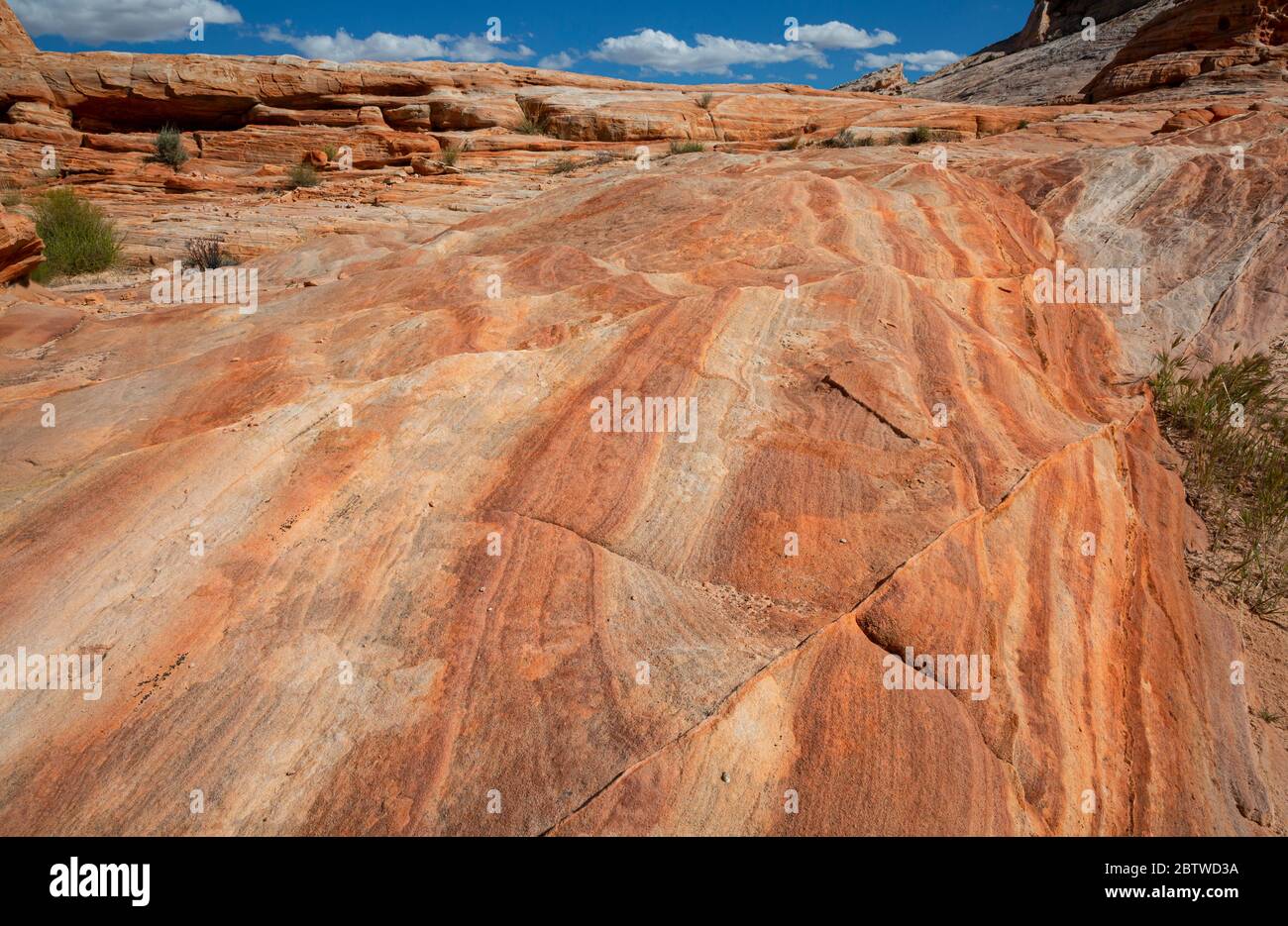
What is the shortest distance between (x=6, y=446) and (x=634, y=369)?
386 centimetres

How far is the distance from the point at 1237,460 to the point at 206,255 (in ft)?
42.2

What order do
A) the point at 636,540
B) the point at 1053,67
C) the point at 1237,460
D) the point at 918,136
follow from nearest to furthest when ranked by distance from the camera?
the point at 636,540
the point at 1237,460
the point at 918,136
the point at 1053,67

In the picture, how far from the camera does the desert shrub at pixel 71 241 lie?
10352 mm

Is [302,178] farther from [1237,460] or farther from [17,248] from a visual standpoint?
[1237,460]

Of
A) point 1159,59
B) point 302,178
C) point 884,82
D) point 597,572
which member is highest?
point 884,82

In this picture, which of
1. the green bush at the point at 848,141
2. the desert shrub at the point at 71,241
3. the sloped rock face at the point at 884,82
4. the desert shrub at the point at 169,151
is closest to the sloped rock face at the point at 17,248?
the desert shrub at the point at 71,241

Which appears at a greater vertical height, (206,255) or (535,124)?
(535,124)

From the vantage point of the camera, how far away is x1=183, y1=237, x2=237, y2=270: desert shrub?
10.8m

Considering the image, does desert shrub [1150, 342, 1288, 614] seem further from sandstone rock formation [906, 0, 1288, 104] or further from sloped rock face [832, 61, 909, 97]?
sloped rock face [832, 61, 909, 97]

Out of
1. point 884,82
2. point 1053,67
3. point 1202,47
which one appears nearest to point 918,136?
point 1202,47

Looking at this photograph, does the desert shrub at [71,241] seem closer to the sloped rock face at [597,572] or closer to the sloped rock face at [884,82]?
the sloped rock face at [597,572]

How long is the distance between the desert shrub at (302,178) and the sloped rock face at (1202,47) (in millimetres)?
21731

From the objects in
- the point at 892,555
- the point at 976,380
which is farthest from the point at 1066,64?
the point at 892,555

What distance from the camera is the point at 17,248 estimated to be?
7.95 metres
